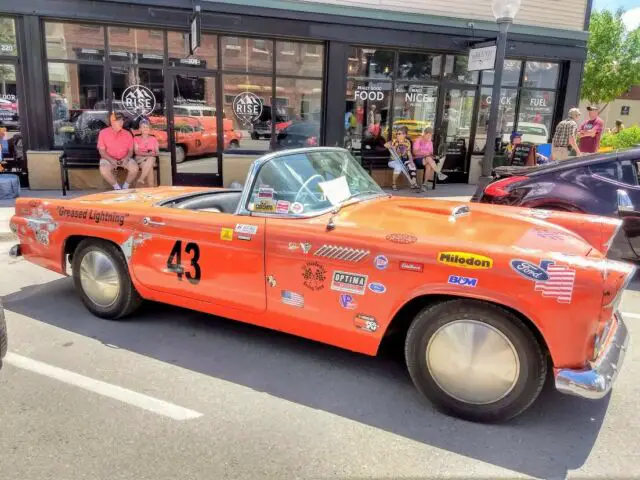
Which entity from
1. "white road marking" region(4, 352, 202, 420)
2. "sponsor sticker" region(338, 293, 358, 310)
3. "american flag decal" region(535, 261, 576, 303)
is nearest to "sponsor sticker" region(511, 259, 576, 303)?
"american flag decal" region(535, 261, 576, 303)

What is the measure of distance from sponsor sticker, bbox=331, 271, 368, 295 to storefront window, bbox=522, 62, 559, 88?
11.1m

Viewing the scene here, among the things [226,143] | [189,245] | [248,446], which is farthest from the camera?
[226,143]

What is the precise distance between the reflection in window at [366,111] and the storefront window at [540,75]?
363 centimetres

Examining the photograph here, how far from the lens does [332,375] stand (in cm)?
348

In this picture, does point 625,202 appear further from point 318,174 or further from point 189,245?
point 189,245

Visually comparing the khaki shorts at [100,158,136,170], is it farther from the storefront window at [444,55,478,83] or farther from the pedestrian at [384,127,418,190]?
the storefront window at [444,55,478,83]

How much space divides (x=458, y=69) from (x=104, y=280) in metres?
9.87

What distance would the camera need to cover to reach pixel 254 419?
297 centimetres

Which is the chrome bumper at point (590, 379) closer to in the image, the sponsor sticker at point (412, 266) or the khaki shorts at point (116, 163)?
the sponsor sticker at point (412, 266)

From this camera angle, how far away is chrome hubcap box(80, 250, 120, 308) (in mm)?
4213

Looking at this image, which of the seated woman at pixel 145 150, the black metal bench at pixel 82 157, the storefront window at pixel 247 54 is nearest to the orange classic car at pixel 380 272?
the seated woman at pixel 145 150

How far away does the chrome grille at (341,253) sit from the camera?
3.09 meters

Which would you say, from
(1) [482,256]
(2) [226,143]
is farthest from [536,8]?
(1) [482,256]

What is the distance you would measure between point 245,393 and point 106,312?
172cm
